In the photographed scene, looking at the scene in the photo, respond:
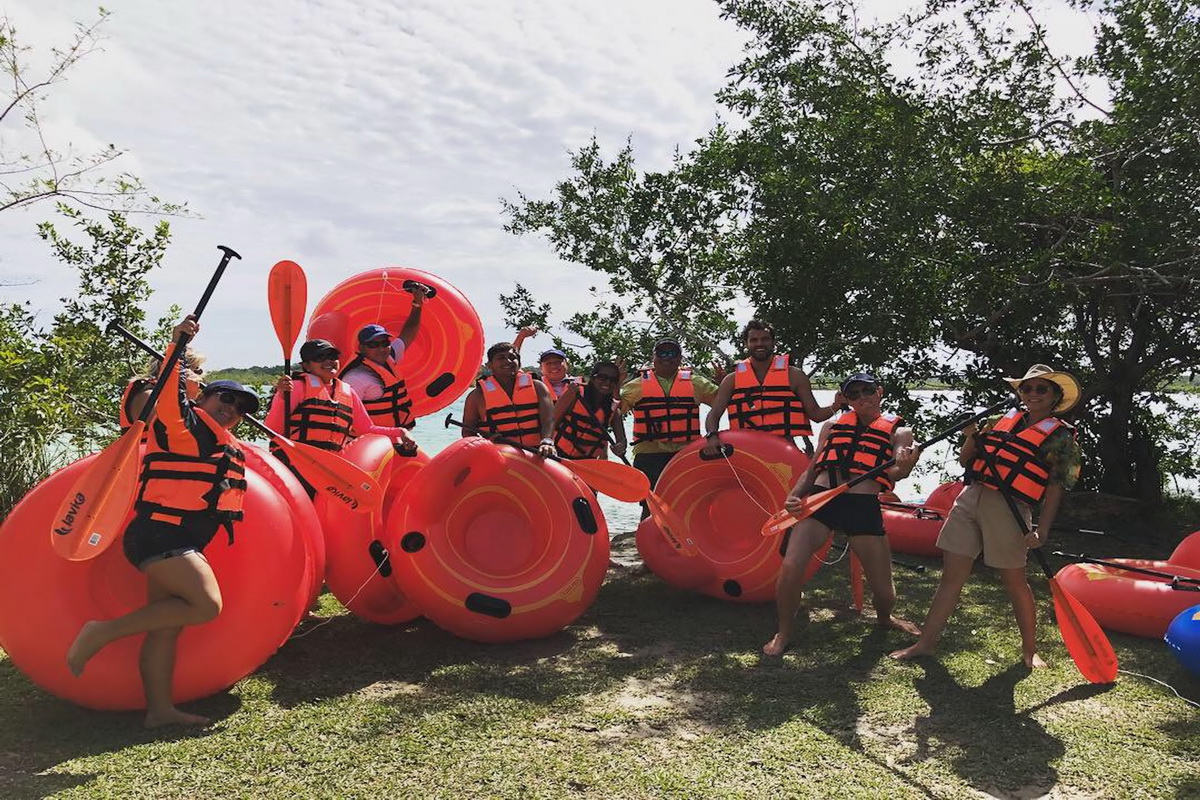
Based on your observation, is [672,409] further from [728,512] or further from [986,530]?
[986,530]

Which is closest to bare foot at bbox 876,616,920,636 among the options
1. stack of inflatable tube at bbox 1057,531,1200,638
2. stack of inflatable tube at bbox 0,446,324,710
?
stack of inflatable tube at bbox 1057,531,1200,638

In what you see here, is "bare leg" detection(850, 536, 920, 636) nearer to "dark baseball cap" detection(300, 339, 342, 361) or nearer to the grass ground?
the grass ground

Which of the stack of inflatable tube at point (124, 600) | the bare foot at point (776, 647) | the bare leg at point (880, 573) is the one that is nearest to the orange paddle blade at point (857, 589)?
the bare leg at point (880, 573)

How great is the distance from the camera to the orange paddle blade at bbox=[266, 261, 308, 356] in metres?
4.71

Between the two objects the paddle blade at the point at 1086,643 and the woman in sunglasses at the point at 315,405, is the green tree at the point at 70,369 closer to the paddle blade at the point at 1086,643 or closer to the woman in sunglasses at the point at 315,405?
the woman in sunglasses at the point at 315,405

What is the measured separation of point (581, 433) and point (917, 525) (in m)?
3.06

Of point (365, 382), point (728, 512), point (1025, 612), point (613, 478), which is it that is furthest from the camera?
point (728, 512)

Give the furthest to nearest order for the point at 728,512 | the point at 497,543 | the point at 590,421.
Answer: the point at 590,421, the point at 728,512, the point at 497,543

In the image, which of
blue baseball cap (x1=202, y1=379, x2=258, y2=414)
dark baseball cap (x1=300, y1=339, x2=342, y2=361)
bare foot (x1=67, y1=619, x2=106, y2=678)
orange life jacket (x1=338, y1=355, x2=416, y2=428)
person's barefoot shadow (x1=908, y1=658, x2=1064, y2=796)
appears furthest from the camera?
orange life jacket (x1=338, y1=355, x2=416, y2=428)

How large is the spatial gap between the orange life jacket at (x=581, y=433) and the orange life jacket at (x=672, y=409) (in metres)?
0.32

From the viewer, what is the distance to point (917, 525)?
7035mm

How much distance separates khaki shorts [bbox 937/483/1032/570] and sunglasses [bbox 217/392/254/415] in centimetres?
319

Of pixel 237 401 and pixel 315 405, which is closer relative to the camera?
pixel 237 401

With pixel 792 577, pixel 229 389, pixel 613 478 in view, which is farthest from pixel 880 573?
pixel 229 389
